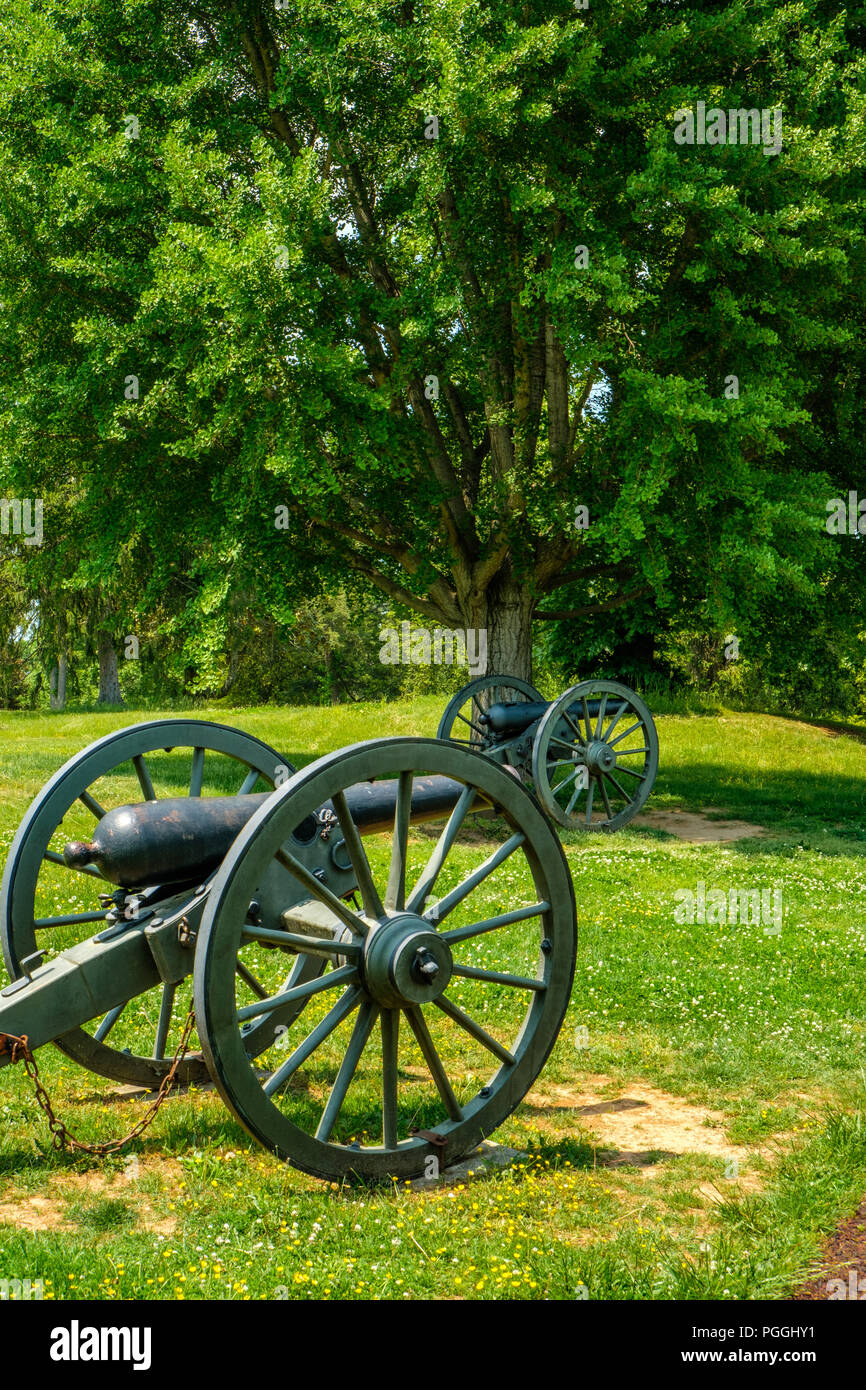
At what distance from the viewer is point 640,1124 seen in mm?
5434

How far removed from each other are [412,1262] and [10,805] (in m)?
9.97

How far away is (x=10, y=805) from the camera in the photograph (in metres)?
12.8

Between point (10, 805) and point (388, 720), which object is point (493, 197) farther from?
point (388, 720)

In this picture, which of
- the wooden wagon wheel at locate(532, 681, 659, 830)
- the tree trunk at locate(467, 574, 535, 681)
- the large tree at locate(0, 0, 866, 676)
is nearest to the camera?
the large tree at locate(0, 0, 866, 676)

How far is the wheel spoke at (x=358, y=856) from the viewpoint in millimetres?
4281

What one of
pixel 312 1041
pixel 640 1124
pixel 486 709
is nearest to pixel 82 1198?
pixel 312 1041

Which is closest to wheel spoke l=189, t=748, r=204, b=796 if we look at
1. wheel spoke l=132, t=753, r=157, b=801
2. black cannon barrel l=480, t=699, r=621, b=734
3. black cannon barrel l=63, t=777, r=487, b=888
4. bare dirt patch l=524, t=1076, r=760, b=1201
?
wheel spoke l=132, t=753, r=157, b=801

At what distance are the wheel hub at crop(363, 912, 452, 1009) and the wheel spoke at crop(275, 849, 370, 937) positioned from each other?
6 centimetres

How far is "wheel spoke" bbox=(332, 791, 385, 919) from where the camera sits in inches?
169

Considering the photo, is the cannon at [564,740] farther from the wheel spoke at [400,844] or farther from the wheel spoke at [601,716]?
the wheel spoke at [400,844]

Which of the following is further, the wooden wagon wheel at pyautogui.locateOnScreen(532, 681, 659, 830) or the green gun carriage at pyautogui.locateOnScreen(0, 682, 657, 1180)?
the wooden wagon wheel at pyautogui.locateOnScreen(532, 681, 659, 830)

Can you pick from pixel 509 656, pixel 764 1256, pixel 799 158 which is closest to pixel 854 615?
pixel 509 656

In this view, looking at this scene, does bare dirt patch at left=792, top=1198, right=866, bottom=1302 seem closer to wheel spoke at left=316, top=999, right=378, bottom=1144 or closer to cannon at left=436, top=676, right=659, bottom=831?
wheel spoke at left=316, top=999, right=378, bottom=1144

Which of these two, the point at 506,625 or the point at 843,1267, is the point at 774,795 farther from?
the point at 843,1267
